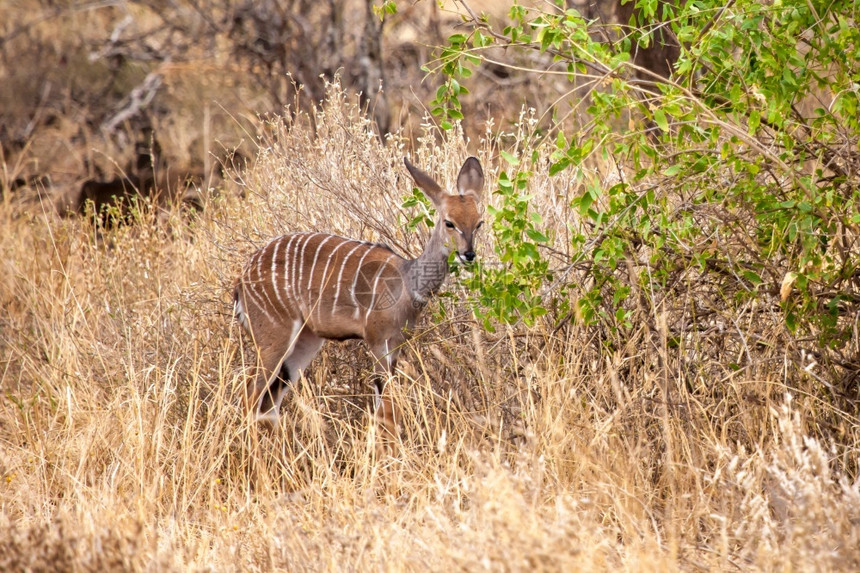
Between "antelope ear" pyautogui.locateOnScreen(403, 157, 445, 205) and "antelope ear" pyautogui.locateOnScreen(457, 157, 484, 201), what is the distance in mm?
149

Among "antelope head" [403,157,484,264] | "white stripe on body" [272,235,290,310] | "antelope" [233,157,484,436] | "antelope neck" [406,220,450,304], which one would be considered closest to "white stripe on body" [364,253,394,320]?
"antelope" [233,157,484,436]

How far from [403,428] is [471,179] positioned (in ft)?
3.87

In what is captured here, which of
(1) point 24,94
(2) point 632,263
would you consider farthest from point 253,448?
(1) point 24,94

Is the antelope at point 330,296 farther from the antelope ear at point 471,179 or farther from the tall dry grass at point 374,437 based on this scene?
the tall dry grass at point 374,437

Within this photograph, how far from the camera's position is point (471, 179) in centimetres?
496

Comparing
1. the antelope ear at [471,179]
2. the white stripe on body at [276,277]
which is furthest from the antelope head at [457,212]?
the white stripe on body at [276,277]

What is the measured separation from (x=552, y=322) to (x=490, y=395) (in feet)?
1.44

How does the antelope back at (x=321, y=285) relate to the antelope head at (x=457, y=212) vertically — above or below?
below

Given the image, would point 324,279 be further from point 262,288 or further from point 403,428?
point 403,428

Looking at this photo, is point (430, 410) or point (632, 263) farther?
point (430, 410)

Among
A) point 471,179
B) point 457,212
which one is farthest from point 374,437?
point 471,179

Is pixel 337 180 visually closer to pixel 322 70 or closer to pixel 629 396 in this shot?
pixel 629 396

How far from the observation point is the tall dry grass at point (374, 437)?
332cm

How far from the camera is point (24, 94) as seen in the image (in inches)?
496
